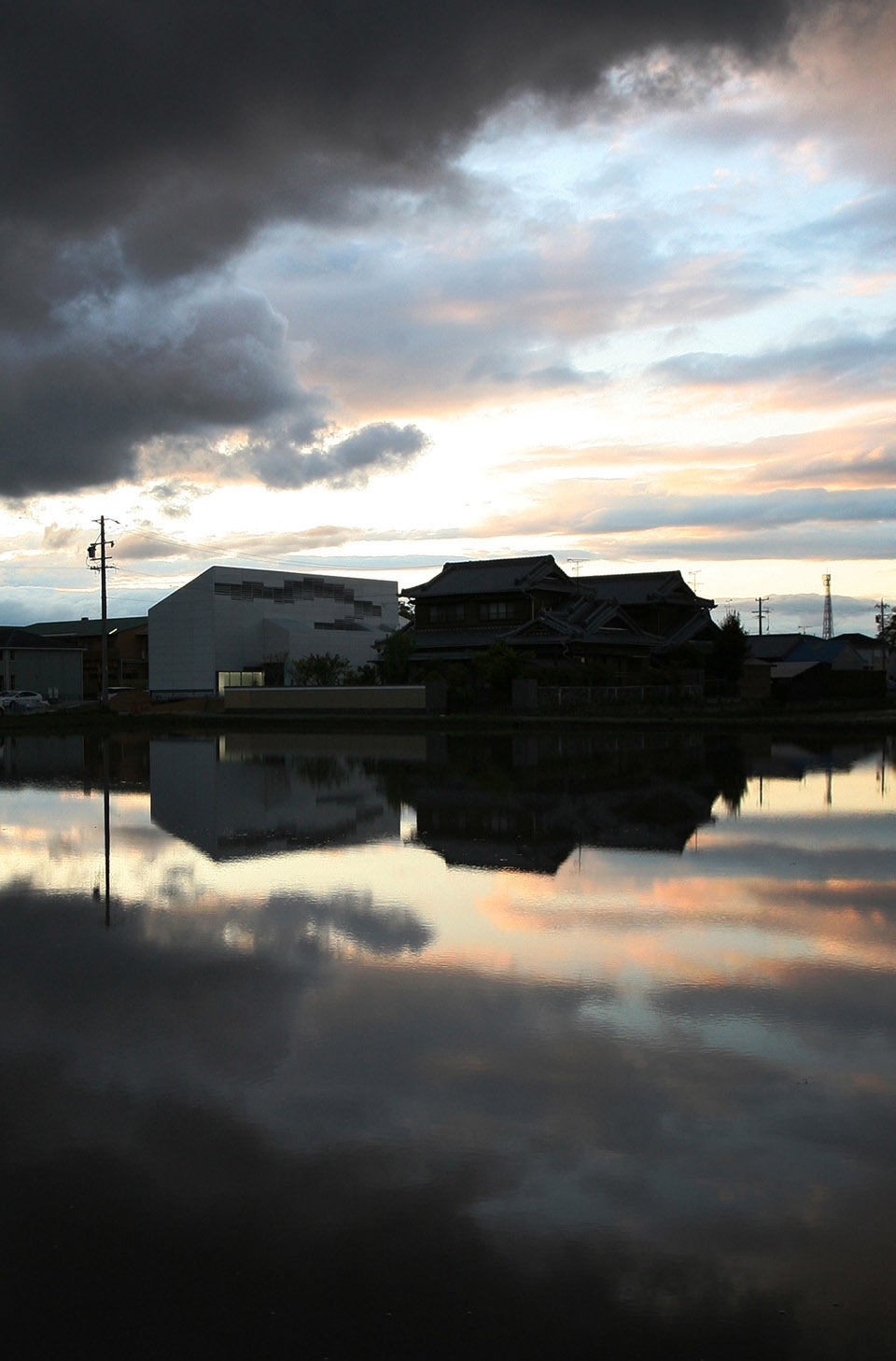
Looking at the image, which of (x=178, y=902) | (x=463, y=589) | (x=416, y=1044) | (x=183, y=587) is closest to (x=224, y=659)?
(x=183, y=587)

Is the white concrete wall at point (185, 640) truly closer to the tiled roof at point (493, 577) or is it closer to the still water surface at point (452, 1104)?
the tiled roof at point (493, 577)

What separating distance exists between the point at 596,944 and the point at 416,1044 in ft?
8.46

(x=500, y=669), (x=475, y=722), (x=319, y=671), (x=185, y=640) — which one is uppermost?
(x=185, y=640)

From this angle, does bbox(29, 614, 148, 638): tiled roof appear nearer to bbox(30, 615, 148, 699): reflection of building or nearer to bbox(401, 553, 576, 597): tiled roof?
bbox(30, 615, 148, 699): reflection of building

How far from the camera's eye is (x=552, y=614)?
60906 mm

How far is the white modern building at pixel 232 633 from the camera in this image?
73.4m

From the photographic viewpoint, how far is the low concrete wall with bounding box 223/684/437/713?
53062 millimetres

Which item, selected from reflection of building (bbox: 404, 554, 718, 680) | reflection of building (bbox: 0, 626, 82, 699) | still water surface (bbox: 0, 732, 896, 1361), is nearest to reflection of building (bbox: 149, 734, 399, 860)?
still water surface (bbox: 0, 732, 896, 1361)

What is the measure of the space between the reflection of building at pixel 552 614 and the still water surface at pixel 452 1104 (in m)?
46.4

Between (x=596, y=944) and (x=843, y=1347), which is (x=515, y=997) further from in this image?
(x=843, y=1347)

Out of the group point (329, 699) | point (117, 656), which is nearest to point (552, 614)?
point (329, 699)

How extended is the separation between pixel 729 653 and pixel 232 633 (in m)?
32.7

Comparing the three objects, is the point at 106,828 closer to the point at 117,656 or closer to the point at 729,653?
the point at 729,653

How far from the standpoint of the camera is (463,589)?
213ft
